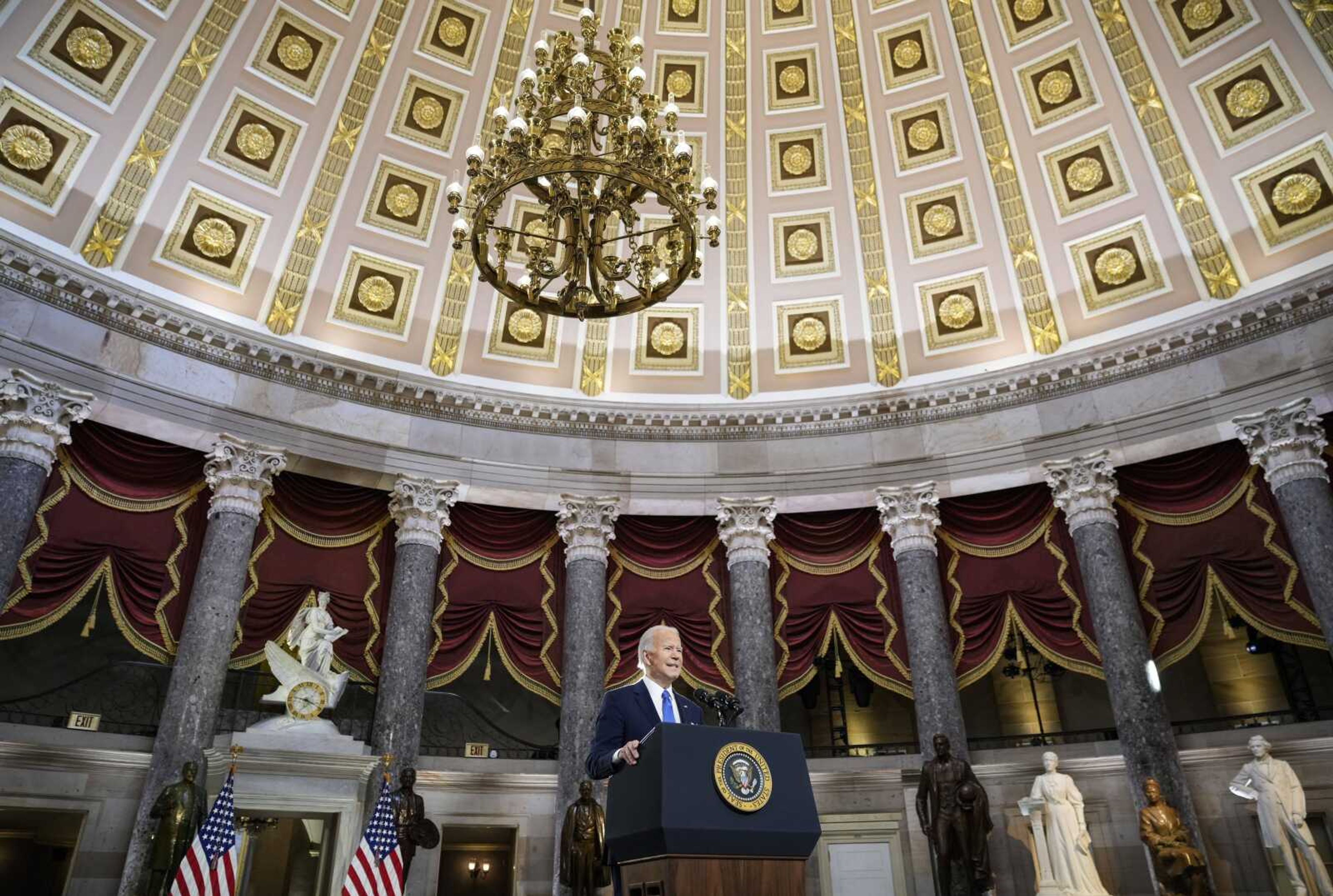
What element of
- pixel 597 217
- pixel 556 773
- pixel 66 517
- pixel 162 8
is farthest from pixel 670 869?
pixel 162 8

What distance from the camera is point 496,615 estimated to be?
53.8 ft

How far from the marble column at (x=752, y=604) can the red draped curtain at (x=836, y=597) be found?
0.32 m

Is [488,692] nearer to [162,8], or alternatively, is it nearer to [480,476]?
[480,476]

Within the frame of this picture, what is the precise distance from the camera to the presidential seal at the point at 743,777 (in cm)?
413

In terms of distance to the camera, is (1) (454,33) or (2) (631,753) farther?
(1) (454,33)

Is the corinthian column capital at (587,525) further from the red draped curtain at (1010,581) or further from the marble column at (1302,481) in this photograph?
the marble column at (1302,481)

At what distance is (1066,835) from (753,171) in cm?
1262

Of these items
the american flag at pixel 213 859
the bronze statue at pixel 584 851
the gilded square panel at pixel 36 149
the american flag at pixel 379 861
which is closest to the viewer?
the american flag at pixel 213 859

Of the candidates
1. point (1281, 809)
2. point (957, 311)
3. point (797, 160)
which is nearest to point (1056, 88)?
point (957, 311)

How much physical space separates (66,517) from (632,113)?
9.93 meters

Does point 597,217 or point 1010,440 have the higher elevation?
point 1010,440

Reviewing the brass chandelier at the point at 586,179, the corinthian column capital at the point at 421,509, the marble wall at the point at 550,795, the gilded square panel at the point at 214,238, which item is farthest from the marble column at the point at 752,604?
the gilded square panel at the point at 214,238

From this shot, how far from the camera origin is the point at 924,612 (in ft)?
52.2

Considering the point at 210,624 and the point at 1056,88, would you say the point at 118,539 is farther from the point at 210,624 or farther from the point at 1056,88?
the point at 1056,88
